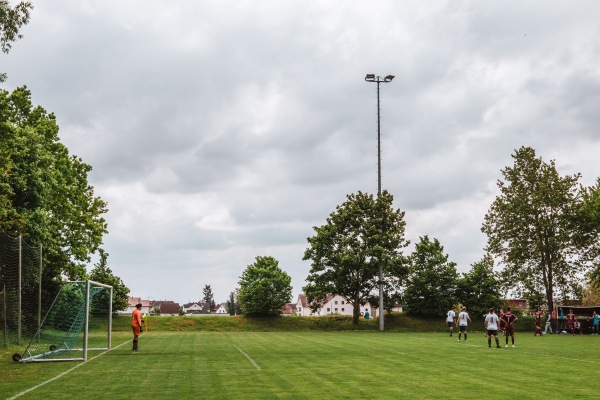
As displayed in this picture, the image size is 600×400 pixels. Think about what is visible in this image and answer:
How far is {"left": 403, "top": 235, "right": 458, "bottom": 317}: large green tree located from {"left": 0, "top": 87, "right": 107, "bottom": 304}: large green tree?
1162 inches

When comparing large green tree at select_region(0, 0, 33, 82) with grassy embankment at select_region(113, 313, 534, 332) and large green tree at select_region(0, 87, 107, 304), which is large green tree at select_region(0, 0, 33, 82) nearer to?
large green tree at select_region(0, 87, 107, 304)

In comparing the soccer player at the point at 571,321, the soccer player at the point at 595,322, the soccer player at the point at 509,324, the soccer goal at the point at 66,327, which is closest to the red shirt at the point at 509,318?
the soccer player at the point at 509,324

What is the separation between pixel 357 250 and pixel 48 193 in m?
27.5

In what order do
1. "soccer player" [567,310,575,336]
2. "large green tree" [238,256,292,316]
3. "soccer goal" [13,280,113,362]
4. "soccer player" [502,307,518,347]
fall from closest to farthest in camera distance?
"soccer goal" [13,280,113,362] → "soccer player" [502,307,518,347] → "soccer player" [567,310,575,336] → "large green tree" [238,256,292,316]

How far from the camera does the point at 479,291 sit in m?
59.4

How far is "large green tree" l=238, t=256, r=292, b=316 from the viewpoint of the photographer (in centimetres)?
6241

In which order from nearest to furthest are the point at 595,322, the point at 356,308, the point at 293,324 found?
the point at 595,322
the point at 356,308
the point at 293,324

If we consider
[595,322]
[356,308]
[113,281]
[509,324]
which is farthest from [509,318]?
[113,281]

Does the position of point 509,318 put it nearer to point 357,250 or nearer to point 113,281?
point 357,250

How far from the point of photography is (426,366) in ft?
63.4

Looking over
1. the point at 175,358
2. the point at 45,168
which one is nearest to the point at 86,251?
the point at 45,168

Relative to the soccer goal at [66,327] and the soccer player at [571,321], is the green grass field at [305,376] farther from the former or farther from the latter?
the soccer player at [571,321]

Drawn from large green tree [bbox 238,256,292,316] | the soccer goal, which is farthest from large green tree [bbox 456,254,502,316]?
the soccer goal

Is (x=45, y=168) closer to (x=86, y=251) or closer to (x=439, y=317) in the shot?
(x=86, y=251)
